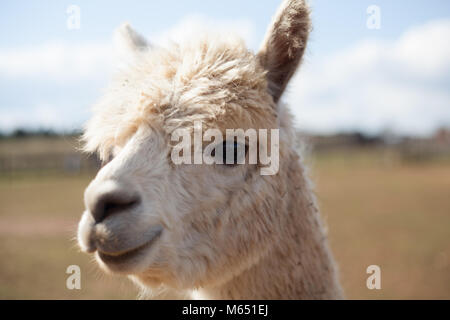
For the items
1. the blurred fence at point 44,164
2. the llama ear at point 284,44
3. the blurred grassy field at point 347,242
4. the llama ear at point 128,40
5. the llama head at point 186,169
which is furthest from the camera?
the blurred fence at point 44,164

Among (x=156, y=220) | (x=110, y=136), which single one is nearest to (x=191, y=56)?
(x=110, y=136)

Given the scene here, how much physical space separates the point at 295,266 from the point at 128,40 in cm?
275

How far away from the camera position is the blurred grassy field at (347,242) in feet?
30.3

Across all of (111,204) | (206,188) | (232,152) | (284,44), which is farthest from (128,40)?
(111,204)

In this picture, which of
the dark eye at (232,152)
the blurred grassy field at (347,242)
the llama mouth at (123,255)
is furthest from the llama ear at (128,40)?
the llama mouth at (123,255)

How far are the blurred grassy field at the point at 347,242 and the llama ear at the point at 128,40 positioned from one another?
1867 millimetres

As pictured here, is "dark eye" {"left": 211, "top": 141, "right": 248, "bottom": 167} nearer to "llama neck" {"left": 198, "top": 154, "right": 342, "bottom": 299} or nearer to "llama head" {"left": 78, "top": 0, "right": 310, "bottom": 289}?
"llama head" {"left": 78, "top": 0, "right": 310, "bottom": 289}

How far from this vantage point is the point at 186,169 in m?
2.77

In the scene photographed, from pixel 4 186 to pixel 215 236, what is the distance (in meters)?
35.8

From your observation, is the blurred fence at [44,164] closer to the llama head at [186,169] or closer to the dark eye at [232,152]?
the llama head at [186,169]

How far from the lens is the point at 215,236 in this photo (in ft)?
9.51
